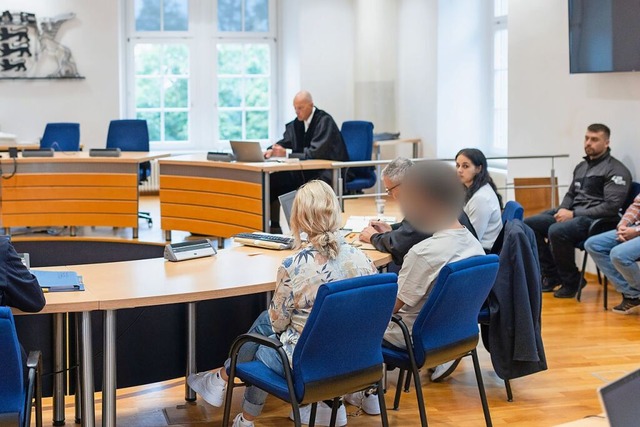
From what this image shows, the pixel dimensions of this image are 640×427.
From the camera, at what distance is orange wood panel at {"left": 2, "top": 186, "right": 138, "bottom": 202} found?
Result: 823 centimetres

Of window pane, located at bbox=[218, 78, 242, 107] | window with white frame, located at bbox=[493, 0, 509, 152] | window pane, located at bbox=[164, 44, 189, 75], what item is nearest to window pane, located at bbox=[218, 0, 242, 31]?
window pane, located at bbox=[164, 44, 189, 75]

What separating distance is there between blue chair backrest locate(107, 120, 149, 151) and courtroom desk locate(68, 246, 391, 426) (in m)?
5.04

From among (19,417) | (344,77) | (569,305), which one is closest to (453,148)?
(344,77)

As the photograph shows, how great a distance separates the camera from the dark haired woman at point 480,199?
518cm

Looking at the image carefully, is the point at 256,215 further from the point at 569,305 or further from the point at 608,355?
the point at 608,355

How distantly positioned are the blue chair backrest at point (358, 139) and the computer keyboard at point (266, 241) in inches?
165

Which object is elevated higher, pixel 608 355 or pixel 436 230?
pixel 436 230

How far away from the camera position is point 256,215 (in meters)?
7.43

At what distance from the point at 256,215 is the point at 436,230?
3.44 metres

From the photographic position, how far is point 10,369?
3.04 metres

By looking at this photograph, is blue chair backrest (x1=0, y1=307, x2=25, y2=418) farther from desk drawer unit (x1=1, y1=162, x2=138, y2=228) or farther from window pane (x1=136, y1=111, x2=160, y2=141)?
window pane (x1=136, y1=111, x2=160, y2=141)

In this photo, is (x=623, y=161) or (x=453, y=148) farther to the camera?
(x=453, y=148)

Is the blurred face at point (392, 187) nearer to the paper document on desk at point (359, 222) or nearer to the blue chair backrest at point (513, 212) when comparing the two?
the paper document on desk at point (359, 222)

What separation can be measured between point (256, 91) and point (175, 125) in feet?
3.71
